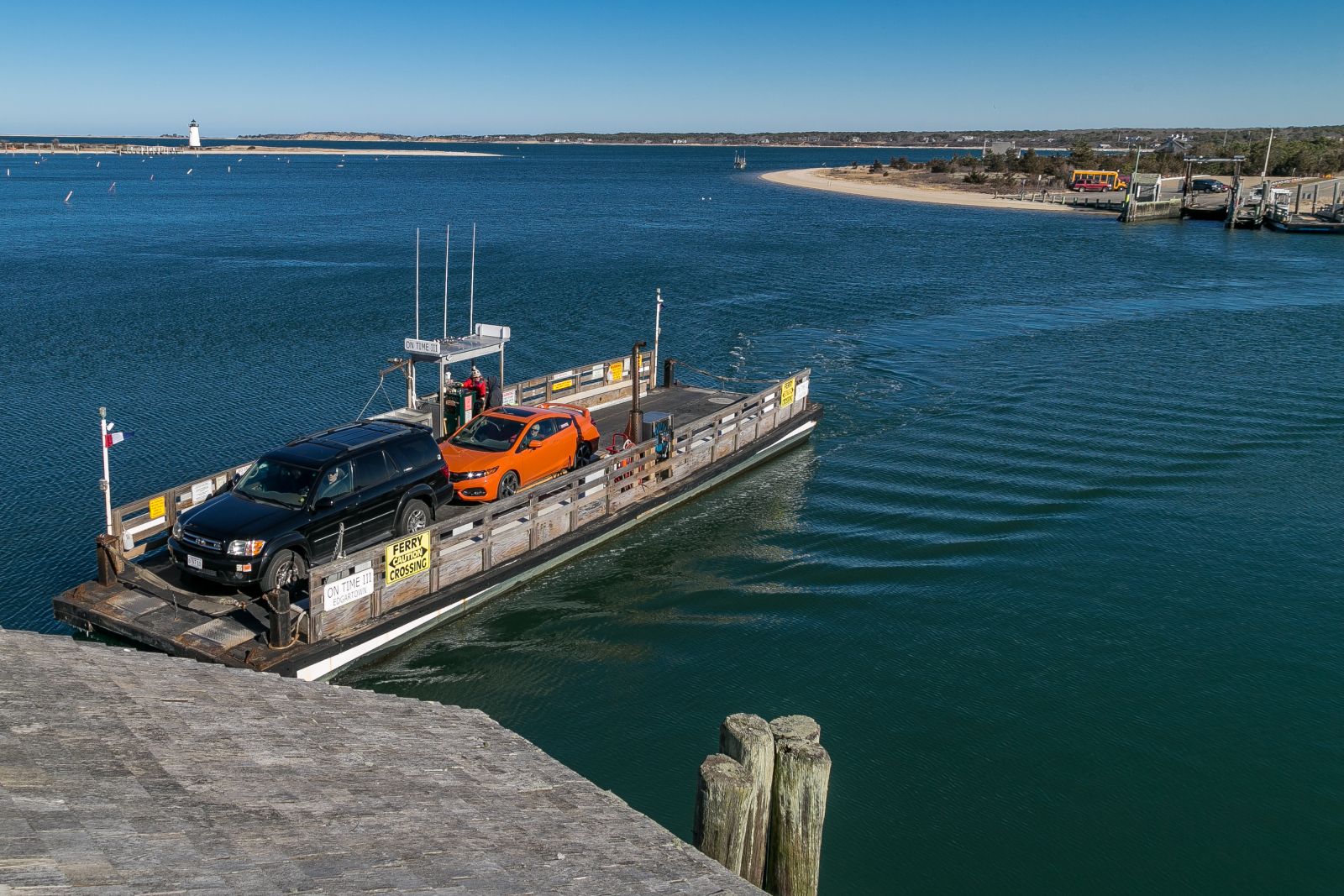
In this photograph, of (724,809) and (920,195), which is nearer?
(724,809)

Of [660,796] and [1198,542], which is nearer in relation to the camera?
[660,796]

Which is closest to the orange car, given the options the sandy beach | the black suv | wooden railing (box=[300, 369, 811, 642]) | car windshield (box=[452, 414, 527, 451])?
car windshield (box=[452, 414, 527, 451])

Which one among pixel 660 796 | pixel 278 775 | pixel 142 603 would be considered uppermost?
pixel 278 775

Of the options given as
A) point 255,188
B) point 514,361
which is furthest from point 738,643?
point 255,188

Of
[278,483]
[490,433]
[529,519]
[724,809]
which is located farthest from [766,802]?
[490,433]

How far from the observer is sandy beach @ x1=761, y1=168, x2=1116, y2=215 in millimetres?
104938

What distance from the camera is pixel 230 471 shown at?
690 inches

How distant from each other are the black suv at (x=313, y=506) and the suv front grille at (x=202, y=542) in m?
0.01

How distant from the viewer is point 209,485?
17125 millimetres

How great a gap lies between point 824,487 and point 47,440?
60.0 ft

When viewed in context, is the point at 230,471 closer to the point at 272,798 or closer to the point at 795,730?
the point at 272,798

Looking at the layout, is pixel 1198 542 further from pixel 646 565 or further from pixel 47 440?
pixel 47 440

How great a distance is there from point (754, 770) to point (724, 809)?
1.18ft

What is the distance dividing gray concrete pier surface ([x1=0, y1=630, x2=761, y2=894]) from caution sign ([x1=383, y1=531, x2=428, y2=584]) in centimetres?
590
